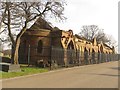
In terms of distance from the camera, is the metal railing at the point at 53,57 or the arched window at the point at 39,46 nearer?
the metal railing at the point at 53,57

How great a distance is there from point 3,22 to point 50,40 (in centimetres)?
1944

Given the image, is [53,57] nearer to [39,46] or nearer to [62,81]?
[39,46]

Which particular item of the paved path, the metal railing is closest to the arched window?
the metal railing

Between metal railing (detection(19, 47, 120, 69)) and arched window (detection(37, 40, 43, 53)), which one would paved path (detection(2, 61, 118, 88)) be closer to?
metal railing (detection(19, 47, 120, 69))

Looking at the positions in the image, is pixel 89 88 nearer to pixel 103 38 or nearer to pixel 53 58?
pixel 53 58

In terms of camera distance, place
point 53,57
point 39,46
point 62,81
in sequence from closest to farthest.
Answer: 1. point 62,81
2. point 53,57
3. point 39,46

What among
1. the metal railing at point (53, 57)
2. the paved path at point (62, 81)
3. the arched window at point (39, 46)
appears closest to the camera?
the paved path at point (62, 81)

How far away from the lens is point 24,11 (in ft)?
104

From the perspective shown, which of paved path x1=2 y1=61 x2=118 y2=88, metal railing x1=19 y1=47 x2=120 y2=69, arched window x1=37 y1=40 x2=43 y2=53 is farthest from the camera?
arched window x1=37 y1=40 x2=43 y2=53

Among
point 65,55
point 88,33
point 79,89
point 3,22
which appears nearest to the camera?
point 79,89

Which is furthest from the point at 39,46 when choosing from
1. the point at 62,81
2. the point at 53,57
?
the point at 62,81

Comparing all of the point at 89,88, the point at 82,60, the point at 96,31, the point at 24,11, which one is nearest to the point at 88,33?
the point at 96,31

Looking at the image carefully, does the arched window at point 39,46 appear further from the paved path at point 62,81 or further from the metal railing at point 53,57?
the paved path at point 62,81

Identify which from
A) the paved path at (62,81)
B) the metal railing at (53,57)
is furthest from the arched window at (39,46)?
the paved path at (62,81)
